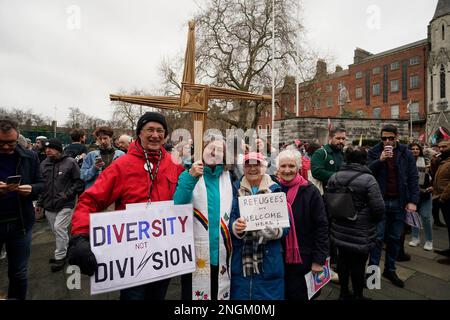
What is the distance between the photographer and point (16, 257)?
2.53 metres

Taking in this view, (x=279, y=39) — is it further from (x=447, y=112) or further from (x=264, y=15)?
(x=447, y=112)

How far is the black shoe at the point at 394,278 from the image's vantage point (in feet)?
11.0

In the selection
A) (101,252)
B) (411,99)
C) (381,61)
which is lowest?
(101,252)

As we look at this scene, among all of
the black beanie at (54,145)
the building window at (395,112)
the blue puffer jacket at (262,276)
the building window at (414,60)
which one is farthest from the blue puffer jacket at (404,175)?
the building window at (414,60)

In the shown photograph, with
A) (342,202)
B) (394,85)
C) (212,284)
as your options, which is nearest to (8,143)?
(212,284)

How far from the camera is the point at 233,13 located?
19766mm

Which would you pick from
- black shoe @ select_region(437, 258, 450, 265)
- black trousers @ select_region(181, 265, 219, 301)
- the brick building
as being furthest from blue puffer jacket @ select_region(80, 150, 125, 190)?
the brick building

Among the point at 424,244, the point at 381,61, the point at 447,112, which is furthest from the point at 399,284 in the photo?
the point at 381,61

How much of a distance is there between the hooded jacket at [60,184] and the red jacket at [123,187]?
2.28 m

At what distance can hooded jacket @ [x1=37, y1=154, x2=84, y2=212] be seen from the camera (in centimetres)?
379

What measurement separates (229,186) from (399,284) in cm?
289

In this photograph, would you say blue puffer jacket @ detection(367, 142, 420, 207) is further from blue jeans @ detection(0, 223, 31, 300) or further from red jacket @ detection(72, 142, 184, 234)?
blue jeans @ detection(0, 223, 31, 300)

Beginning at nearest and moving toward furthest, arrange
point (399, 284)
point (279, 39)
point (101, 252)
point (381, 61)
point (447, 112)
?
1. point (101, 252)
2. point (399, 284)
3. point (279, 39)
4. point (447, 112)
5. point (381, 61)

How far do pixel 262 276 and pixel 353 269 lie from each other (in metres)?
1.45
